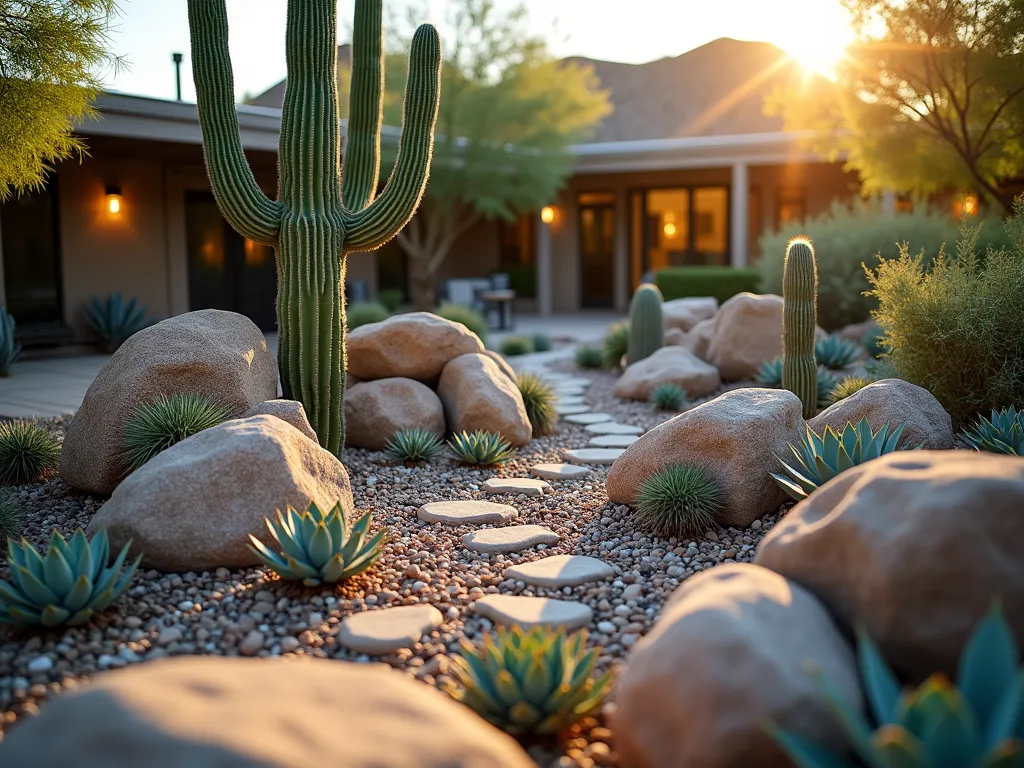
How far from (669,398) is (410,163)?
4031 millimetres

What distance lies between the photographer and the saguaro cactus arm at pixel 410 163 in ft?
21.1

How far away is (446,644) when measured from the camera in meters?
3.68

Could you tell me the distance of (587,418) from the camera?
29.7 ft

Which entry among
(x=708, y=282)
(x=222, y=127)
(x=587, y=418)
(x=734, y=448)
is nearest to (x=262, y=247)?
(x=708, y=282)

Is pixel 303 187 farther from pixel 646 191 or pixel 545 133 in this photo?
pixel 646 191

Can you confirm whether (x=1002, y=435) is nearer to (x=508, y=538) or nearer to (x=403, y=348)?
(x=508, y=538)

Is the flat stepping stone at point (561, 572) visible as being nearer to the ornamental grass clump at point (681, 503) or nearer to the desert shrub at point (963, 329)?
the ornamental grass clump at point (681, 503)

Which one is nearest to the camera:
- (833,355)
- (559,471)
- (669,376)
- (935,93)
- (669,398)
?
(559,471)

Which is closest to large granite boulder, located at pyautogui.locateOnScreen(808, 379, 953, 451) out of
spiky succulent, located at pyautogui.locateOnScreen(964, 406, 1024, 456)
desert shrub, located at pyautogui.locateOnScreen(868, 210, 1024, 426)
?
spiky succulent, located at pyautogui.locateOnScreen(964, 406, 1024, 456)

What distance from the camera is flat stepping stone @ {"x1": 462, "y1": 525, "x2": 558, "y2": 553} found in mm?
4902

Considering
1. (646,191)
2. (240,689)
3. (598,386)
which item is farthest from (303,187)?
(646,191)

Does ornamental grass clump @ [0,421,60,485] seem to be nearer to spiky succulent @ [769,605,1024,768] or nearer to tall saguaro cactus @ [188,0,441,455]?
tall saguaro cactus @ [188,0,441,455]

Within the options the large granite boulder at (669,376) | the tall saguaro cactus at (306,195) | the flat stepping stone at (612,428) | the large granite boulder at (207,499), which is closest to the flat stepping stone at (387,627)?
the large granite boulder at (207,499)

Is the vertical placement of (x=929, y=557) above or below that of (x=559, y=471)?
above
